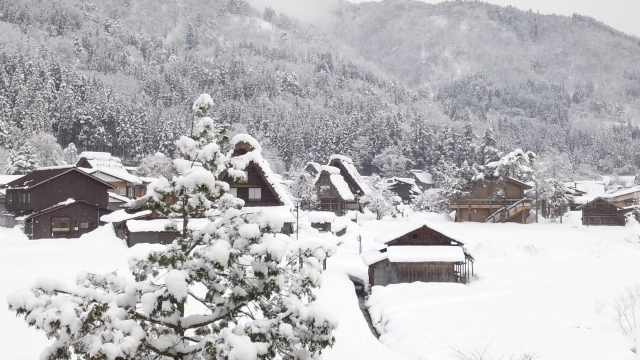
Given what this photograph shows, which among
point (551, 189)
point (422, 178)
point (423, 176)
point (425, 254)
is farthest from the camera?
point (423, 176)

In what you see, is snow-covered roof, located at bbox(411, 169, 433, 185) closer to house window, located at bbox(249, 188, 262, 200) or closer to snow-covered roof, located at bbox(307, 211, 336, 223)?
snow-covered roof, located at bbox(307, 211, 336, 223)

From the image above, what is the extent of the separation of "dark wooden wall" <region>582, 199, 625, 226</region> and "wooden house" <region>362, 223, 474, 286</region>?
2923 cm

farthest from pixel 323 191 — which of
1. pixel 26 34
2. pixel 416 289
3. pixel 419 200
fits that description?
pixel 26 34

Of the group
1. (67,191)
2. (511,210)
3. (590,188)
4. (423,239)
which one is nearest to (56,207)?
(67,191)

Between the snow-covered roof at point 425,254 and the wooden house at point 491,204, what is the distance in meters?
25.3

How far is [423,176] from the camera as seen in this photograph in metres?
79.1

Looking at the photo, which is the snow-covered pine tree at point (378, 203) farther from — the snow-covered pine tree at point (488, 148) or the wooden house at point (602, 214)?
the snow-covered pine tree at point (488, 148)

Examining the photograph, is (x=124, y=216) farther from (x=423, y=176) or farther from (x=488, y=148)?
(x=423, y=176)

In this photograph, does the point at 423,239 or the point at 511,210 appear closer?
the point at 423,239

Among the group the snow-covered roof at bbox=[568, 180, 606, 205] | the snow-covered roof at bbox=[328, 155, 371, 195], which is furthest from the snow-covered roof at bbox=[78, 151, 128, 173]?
the snow-covered roof at bbox=[568, 180, 606, 205]

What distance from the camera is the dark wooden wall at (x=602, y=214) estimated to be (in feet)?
155

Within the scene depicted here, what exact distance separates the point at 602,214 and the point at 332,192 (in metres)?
28.1

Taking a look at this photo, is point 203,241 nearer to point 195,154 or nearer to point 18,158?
point 195,154

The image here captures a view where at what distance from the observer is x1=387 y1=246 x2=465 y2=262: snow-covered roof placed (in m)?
23.7
